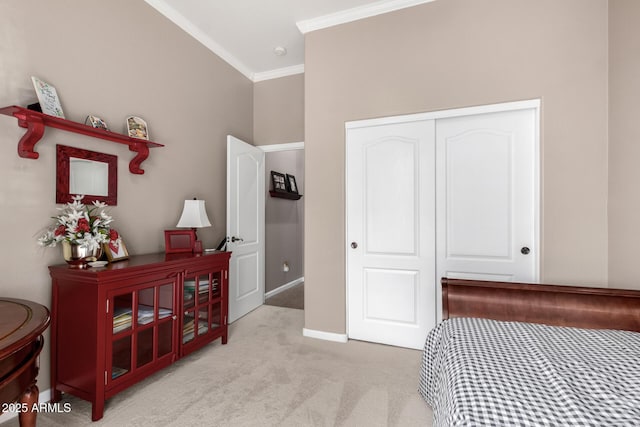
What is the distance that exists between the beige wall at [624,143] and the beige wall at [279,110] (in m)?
2.82

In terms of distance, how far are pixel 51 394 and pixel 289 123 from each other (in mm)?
3251

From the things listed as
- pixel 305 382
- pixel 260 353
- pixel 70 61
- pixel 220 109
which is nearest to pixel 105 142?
pixel 70 61

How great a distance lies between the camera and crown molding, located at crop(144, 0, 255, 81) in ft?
8.90

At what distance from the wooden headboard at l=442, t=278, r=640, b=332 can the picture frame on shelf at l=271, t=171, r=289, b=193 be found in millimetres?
3122

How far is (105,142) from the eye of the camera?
7.36 ft

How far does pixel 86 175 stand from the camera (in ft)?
6.89

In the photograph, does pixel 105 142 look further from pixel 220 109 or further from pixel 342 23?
pixel 342 23

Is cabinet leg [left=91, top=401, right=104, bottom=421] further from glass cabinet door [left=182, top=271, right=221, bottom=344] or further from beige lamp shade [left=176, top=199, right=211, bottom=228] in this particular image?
beige lamp shade [left=176, top=199, right=211, bottom=228]

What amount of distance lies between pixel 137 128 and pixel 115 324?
1502mm

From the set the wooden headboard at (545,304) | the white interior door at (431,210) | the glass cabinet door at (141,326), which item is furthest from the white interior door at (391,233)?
the glass cabinet door at (141,326)

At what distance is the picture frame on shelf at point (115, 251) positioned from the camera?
212 centimetres

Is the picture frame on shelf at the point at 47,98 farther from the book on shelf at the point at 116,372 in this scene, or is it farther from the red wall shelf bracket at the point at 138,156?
the book on shelf at the point at 116,372

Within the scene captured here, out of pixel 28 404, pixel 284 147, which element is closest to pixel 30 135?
pixel 28 404

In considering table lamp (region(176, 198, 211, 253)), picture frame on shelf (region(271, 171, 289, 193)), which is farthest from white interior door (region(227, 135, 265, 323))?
picture frame on shelf (region(271, 171, 289, 193))
